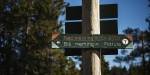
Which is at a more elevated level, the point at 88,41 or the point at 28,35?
the point at 88,41

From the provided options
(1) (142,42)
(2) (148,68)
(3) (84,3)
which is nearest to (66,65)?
(2) (148,68)

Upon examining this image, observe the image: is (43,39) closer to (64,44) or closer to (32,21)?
(32,21)

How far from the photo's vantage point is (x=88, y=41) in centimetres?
912

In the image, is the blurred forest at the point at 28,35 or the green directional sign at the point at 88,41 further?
the blurred forest at the point at 28,35

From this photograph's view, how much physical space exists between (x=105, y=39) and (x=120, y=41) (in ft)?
1.01

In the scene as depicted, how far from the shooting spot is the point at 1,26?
4922cm

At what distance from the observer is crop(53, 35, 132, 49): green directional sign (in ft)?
29.8

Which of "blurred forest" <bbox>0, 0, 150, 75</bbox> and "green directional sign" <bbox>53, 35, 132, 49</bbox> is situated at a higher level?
"green directional sign" <bbox>53, 35, 132, 49</bbox>

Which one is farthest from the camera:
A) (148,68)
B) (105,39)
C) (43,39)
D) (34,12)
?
(148,68)

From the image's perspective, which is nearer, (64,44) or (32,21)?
(64,44)

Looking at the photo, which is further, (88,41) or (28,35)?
(28,35)

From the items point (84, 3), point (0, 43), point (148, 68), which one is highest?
point (84, 3)

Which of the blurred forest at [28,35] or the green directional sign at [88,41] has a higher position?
the green directional sign at [88,41]

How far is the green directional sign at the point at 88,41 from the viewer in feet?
29.8
